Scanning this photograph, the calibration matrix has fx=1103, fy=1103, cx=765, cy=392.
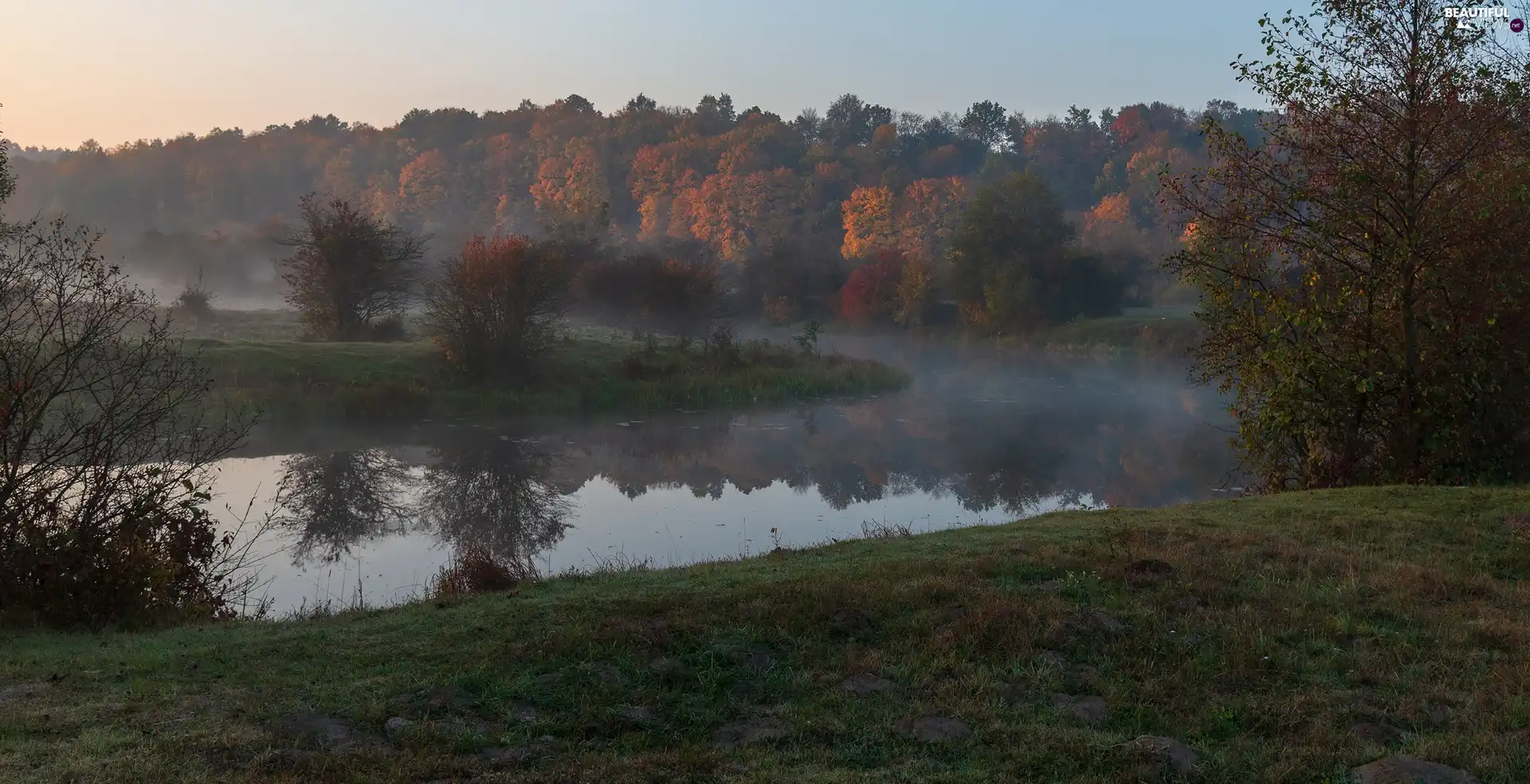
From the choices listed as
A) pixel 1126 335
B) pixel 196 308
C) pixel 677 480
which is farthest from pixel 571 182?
pixel 677 480

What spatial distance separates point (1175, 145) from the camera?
325 ft

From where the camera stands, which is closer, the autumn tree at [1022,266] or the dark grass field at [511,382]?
the dark grass field at [511,382]

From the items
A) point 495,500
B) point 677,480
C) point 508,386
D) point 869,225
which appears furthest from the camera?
point 869,225

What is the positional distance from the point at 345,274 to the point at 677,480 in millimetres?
20845

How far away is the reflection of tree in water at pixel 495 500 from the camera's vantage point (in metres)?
17.6

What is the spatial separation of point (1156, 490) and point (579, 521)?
11.7 m

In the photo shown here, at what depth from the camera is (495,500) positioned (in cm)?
2117

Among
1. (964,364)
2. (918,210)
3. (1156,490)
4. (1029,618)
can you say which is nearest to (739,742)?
(1029,618)

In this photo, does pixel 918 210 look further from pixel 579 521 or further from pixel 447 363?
pixel 579 521

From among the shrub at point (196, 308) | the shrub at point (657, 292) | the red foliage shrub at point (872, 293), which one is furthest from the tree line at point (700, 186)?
the shrub at point (196, 308)

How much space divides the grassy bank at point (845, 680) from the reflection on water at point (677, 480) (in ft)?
14.6

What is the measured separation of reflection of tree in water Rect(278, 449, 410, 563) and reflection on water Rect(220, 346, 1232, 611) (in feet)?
0.21

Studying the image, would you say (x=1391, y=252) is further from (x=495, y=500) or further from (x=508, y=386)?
(x=508, y=386)

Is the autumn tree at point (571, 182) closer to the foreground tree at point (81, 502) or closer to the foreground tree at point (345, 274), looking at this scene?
the foreground tree at point (345, 274)
